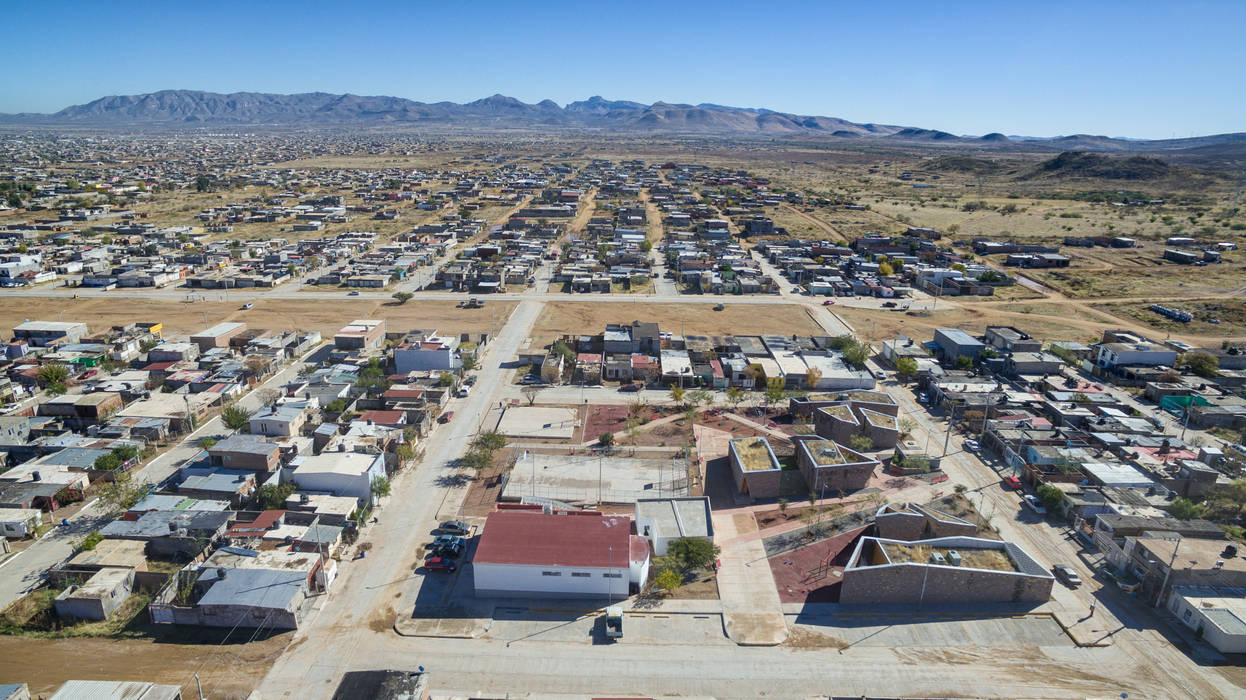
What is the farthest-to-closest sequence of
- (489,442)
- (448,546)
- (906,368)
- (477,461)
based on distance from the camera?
1. (906,368)
2. (489,442)
3. (477,461)
4. (448,546)

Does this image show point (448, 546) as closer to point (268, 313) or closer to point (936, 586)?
point (936, 586)

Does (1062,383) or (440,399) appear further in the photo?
(1062,383)

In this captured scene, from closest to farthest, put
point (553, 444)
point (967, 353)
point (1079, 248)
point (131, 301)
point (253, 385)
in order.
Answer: point (553, 444), point (253, 385), point (967, 353), point (131, 301), point (1079, 248)

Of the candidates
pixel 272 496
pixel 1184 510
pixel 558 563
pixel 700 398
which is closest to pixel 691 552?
pixel 558 563

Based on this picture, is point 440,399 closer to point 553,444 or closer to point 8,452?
point 553,444

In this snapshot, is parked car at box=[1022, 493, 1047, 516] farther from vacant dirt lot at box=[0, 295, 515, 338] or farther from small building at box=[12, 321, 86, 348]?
small building at box=[12, 321, 86, 348]

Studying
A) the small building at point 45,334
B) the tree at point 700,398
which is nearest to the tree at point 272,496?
the tree at point 700,398

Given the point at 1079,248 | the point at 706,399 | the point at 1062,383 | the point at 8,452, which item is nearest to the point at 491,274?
the point at 706,399
